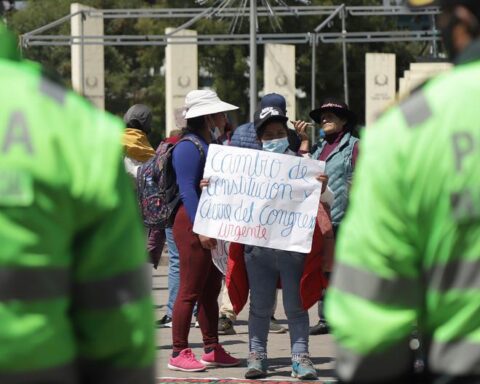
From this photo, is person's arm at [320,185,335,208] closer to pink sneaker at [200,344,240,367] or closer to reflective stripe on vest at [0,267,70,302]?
pink sneaker at [200,344,240,367]

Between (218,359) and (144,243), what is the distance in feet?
21.2

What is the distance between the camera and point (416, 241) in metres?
2.96

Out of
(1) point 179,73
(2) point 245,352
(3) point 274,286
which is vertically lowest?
(2) point 245,352

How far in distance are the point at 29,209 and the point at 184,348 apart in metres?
6.49

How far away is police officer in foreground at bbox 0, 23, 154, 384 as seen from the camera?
2768 mm

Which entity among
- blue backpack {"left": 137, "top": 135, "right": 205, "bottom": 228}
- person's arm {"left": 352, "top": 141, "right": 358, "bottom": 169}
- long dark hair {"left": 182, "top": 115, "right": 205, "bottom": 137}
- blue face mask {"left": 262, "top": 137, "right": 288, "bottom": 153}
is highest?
long dark hair {"left": 182, "top": 115, "right": 205, "bottom": 137}

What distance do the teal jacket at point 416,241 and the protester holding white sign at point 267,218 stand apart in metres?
5.58

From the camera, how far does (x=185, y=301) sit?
8.93 meters

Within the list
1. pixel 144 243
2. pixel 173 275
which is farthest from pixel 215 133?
pixel 144 243

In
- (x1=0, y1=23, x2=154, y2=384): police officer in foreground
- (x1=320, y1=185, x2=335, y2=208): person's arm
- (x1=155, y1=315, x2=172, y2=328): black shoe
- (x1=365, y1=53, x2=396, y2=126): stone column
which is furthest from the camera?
(x1=365, y1=53, x2=396, y2=126): stone column

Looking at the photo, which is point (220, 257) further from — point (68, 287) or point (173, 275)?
point (68, 287)

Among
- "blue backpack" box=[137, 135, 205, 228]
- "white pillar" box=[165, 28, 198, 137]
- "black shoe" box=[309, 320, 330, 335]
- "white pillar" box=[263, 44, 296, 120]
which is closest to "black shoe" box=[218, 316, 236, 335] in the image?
"black shoe" box=[309, 320, 330, 335]

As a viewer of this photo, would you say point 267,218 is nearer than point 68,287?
No

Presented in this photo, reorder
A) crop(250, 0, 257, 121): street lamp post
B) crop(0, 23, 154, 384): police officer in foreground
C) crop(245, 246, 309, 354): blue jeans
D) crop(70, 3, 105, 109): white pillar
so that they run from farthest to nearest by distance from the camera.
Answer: crop(70, 3, 105, 109): white pillar
crop(250, 0, 257, 121): street lamp post
crop(245, 246, 309, 354): blue jeans
crop(0, 23, 154, 384): police officer in foreground
